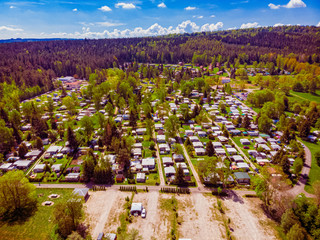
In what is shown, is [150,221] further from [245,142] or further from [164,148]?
[245,142]

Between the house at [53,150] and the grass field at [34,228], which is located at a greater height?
the house at [53,150]

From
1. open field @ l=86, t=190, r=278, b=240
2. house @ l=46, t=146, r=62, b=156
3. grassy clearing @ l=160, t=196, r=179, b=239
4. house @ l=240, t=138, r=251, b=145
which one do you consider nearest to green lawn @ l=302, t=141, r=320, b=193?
open field @ l=86, t=190, r=278, b=240

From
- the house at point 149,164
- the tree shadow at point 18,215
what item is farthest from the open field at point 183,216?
the tree shadow at point 18,215

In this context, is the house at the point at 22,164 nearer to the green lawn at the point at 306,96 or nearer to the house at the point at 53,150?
the house at the point at 53,150

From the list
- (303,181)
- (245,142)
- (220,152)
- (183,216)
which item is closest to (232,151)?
(220,152)

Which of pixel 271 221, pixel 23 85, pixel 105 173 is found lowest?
pixel 271 221

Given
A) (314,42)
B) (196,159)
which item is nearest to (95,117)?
(196,159)

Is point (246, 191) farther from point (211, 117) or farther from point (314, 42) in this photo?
point (314, 42)
